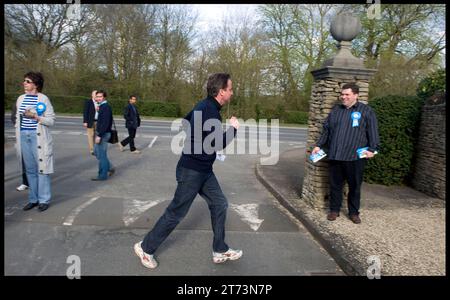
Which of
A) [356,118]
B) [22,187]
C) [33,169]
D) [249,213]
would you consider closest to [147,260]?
[249,213]

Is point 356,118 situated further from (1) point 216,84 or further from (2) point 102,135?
(2) point 102,135

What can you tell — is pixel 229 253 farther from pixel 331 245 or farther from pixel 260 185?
pixel 260 185

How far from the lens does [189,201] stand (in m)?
3.55

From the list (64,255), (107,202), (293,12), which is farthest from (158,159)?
(293,12)

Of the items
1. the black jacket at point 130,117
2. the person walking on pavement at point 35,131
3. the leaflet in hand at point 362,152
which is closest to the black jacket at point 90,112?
the black jacket at point 130,117

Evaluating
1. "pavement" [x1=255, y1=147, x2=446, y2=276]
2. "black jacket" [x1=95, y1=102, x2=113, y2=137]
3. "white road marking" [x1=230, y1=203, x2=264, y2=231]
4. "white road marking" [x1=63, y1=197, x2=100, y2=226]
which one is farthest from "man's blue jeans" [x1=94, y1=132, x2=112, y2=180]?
"pavement" [x1=255, y1=147, x2=446, y2=276]

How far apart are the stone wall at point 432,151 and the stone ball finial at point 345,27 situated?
8.83ft

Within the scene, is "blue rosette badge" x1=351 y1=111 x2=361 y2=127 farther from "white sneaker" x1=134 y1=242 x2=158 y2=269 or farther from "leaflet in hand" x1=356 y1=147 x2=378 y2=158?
"white sneaker" x1=134 y1=242 x2=158 y2=269

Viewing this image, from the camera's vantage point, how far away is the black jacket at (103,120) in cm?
686

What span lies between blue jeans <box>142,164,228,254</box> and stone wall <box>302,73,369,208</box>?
93.1 inches

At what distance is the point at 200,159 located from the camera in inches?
136

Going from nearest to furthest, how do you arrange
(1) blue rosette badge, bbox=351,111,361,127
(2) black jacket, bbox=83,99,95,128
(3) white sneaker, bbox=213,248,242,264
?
1. (3) white sneaker, bbox=213,248,242,264
2. (1) blue rosette badge, bbox=351,111,361,127
3. (2) black jacket, bbox=83,99,95,128

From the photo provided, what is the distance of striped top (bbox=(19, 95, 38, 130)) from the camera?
15.8 ft

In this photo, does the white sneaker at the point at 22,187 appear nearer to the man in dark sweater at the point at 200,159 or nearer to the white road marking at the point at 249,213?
the man in dark sweater at the point at 200,159
